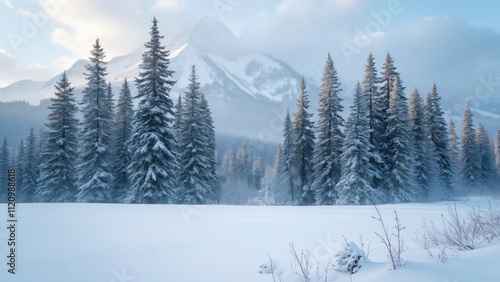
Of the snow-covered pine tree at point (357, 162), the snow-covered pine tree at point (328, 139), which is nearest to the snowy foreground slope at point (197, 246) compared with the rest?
the snow-covered pine tree at point (357, 162)

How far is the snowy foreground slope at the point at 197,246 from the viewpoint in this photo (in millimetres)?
4297

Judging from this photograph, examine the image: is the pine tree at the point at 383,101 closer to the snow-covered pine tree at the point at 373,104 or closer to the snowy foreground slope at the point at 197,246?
the snow-covered pine tree at the point at 373,104

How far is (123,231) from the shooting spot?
7.38 m

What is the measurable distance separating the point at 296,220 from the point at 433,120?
34.4 meters

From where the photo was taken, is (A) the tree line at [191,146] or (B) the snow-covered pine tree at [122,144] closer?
(A) the tree line at [191,146]

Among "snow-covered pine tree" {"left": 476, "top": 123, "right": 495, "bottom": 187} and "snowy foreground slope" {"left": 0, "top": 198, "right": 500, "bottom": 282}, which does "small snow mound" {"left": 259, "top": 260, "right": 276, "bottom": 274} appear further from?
"snow-covered pine tree" {"left": 476, "top": 123, "right": 495, "bottom": 187}

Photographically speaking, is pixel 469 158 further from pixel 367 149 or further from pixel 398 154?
pixel 367 149

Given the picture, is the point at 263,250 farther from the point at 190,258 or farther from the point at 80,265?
the point at 80,265

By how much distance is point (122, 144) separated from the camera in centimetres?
2964

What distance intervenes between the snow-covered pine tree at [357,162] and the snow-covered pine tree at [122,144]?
18.1 m

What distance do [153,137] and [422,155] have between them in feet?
81.7

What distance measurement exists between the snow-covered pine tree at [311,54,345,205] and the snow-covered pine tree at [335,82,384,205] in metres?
1.74

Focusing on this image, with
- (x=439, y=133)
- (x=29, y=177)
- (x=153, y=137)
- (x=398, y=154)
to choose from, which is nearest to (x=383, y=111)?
(x=398, y=154)

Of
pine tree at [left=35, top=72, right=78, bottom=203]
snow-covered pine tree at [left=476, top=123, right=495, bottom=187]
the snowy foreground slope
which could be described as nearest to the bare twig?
the snowy foreground slope
